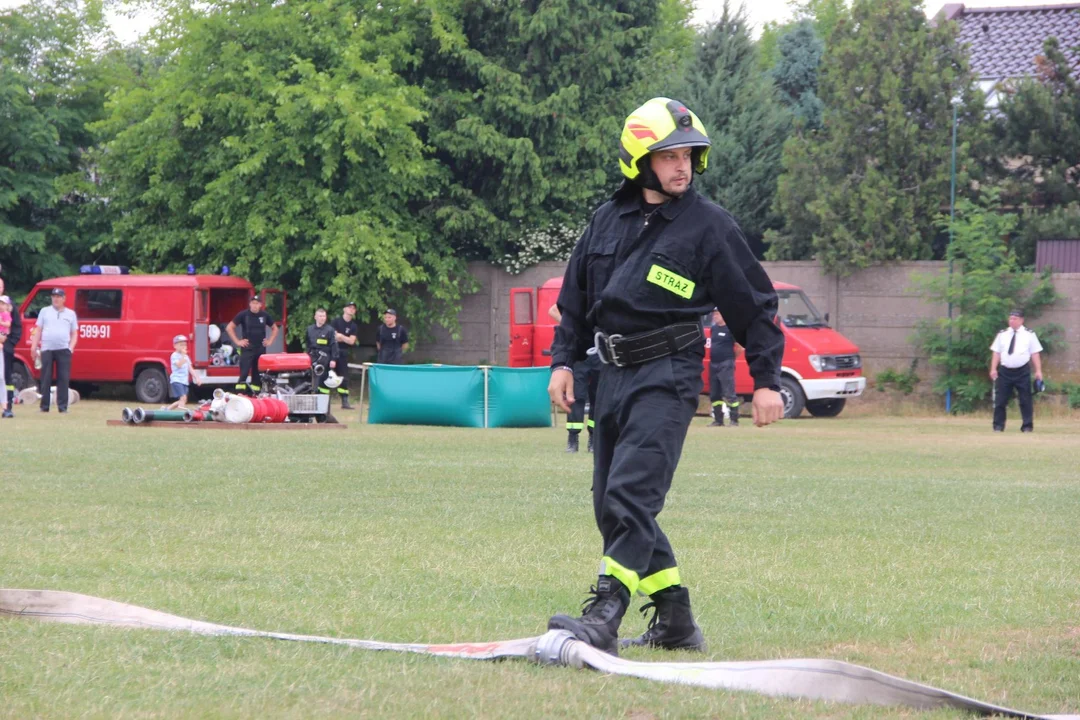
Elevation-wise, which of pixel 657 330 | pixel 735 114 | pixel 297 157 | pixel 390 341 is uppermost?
pixel 735 114

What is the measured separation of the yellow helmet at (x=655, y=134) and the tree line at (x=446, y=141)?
24.3 meters

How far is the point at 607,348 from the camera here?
5574mm

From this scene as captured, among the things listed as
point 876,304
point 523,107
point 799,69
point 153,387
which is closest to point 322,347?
point 153,387

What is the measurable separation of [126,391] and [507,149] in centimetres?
1018

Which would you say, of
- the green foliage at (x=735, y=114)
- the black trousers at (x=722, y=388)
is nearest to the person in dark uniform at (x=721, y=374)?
the black trousers at (x=722, y=388)

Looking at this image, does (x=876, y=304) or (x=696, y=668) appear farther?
(x=876, y=304)

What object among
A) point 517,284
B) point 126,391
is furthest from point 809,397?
point 126,391

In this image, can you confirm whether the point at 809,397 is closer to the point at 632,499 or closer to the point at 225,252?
the point at 225,252

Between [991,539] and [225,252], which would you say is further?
[225,252]

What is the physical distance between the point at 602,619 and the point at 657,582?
39 cm

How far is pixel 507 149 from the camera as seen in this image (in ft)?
105

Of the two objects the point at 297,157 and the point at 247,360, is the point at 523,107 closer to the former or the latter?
the point at 297,157

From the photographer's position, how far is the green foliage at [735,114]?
34.9 m

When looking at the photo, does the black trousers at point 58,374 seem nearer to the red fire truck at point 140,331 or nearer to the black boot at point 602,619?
the red fire truck at point 140,331
